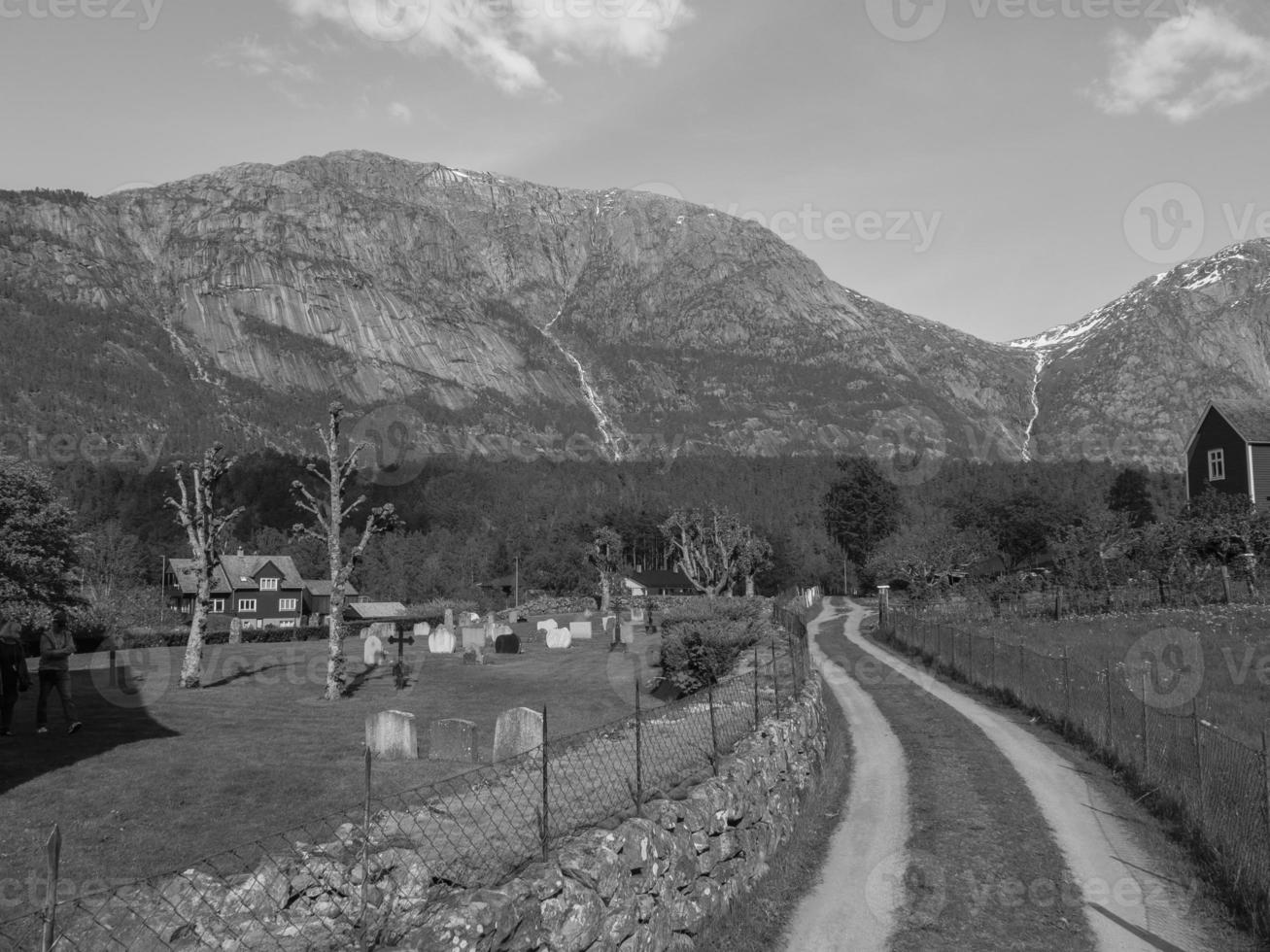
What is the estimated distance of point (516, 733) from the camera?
1564 cm

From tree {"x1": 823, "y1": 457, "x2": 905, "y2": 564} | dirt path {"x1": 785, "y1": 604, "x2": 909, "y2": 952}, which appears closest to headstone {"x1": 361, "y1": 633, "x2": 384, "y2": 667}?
dirt path {"x1": 785, "y1": 604, "x2": 909, "y2": 952}

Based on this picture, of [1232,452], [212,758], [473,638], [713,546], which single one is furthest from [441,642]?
[1232,452]

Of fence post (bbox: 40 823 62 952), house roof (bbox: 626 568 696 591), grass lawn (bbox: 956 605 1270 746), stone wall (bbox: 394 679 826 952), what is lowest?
house roof (bbox: 626 568 696 591)

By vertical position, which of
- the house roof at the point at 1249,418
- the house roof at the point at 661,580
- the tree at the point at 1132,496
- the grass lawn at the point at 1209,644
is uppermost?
the house roof at the point at 1249,418

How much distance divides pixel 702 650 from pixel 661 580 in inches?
4006

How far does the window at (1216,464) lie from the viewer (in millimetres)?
55344

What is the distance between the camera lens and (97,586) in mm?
67562

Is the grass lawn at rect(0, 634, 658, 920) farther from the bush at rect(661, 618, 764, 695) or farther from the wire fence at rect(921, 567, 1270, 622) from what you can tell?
the wire fence at rect(921, 567, 1270, 622)

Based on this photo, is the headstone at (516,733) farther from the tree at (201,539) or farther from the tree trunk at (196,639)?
the tree trunk at (196,639)

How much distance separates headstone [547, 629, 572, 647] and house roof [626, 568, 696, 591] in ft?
259

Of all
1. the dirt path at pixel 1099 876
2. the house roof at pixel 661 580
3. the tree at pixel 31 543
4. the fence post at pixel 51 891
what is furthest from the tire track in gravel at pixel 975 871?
the house roof at pixel 661 580

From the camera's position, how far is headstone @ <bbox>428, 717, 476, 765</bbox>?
17.0 meters

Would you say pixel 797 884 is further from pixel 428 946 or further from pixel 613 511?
pixel 613 511

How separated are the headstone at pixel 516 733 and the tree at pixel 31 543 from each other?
3714cm
